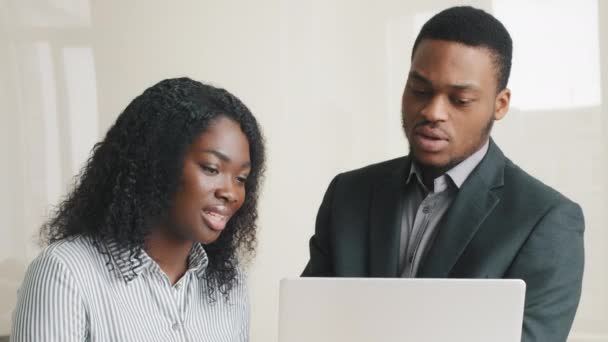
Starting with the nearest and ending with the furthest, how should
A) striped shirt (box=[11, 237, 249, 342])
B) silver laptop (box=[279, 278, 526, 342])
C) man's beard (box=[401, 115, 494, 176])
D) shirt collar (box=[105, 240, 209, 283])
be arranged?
silver laptop (box=[279, 278, 526, 342])
striped shirt (box=[11, 237, 249, 342])
shirt collar (box=[105, 240, 209, 283])
man's beard (box=[401, 115, 494, 176])

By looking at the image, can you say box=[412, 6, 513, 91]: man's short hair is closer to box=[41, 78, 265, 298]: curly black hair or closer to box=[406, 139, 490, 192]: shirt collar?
box=[406, 139, 490, 192]: shirt collar

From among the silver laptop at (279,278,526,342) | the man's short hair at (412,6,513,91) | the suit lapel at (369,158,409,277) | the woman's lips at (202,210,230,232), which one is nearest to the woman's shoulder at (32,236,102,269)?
the woman's lips at (202,210,230,232)

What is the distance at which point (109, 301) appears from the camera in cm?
168

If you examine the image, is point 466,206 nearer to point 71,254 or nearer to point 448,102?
point 448,102

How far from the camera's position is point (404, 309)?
1.34 metres

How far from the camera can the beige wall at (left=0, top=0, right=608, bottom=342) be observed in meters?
3.96

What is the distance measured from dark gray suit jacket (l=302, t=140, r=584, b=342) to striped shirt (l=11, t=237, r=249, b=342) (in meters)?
0.33

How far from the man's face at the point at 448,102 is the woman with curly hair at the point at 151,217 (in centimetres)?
36

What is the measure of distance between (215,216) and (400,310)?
1.79ft

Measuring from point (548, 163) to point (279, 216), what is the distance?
4.28ft

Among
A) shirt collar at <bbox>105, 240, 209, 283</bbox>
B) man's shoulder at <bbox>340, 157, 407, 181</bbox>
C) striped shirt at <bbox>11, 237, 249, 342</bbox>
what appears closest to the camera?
striped shirt at <bbox>11, 237, 249, 342</bbox>

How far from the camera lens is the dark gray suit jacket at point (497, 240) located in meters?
1.75

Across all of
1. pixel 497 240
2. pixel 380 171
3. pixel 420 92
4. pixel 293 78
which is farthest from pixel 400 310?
pixel 293 78

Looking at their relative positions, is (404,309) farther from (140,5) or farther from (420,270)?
(140,5)
